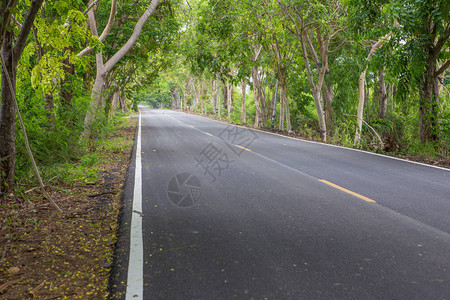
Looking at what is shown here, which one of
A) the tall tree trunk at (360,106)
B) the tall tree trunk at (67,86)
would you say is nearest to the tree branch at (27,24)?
the tall tree trunk at (67,86)

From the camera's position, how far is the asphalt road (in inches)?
131

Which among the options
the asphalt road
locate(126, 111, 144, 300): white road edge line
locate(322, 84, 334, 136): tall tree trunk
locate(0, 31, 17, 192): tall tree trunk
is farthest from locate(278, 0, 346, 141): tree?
locate(126, 111, 144, 300): white road edge line

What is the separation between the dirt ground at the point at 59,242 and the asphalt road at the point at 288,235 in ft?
0.77

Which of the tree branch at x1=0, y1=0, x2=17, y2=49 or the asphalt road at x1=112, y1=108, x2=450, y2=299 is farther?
the tree branch at x1=0, y1=0, x2=17, y2=49

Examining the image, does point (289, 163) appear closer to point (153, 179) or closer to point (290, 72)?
point (153, 179)

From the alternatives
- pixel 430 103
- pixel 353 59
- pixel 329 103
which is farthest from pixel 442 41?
pixel 329 103

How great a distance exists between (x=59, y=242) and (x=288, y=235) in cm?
285

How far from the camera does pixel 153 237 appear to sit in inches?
179

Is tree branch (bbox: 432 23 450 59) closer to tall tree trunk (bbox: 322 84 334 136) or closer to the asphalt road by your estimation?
the asphalt road

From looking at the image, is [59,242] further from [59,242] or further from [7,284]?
[7,284]

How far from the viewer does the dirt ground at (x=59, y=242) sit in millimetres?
3309

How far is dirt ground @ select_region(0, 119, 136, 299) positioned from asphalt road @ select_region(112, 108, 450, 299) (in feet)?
0.77

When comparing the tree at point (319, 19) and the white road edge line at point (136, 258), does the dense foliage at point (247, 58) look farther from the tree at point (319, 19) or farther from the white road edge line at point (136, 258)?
the white road edge line at point (136, 258)

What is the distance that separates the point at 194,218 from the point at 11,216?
264cm
